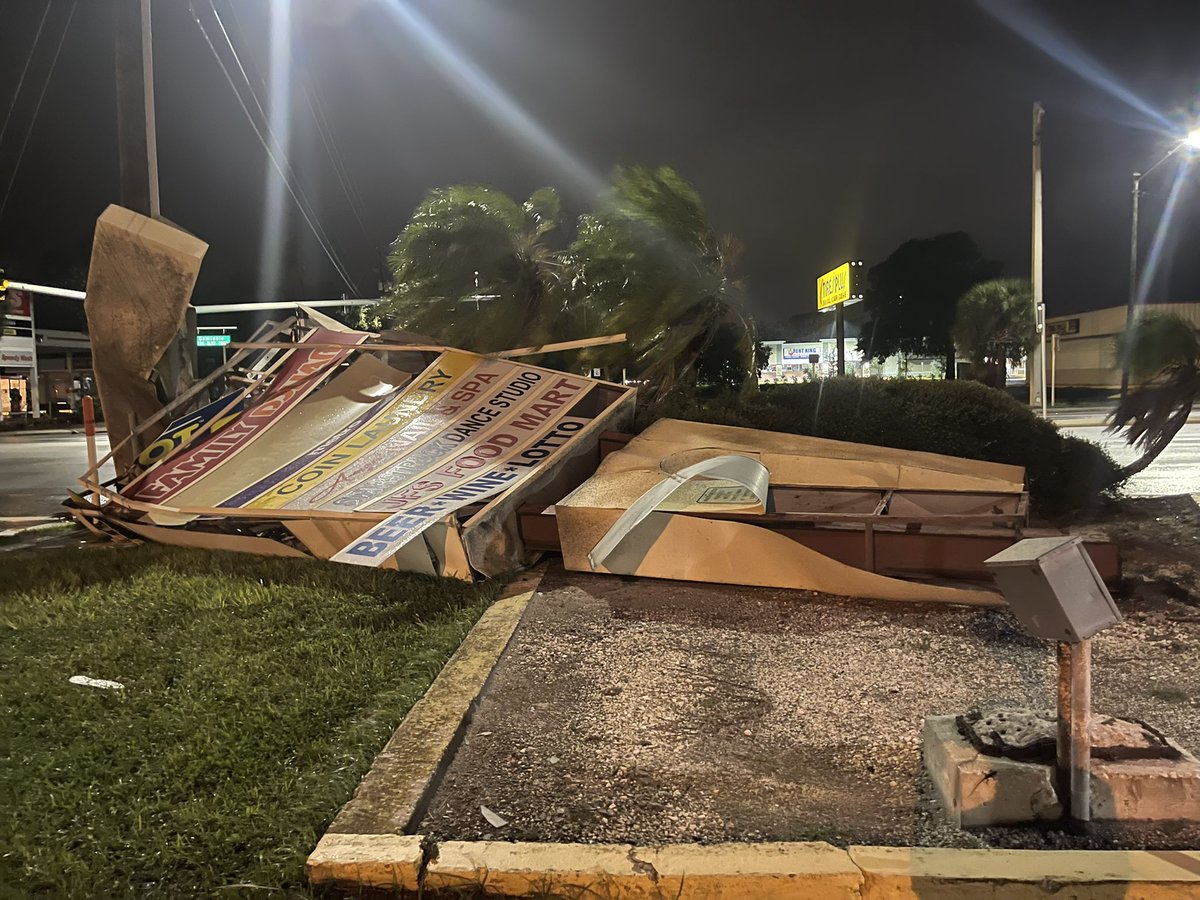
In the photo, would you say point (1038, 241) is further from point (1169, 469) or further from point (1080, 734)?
point (1080, 734)

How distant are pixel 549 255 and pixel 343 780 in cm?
1142

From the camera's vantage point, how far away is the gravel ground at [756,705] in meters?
2.91

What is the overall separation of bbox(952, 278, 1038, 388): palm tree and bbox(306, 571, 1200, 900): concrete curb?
1636 inches

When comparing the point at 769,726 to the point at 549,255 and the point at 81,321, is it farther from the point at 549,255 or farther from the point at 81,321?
the point at 81,321

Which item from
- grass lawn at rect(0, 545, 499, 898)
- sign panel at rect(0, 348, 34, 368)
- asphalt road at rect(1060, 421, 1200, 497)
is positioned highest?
sign panel at rect(0, 348, 34, 368)

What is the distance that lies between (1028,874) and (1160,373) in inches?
289

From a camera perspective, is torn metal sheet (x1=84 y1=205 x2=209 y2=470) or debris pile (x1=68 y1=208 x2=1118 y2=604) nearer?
debris pile (x1=68 y1=208 x2=1118 y2=604)

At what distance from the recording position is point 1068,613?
2.49 metres

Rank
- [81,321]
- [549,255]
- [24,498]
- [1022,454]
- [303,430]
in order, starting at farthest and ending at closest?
[81,321] < [549,255] < [24,498] < [1022,454] < [303,430]

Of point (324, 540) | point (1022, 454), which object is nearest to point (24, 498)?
point (324, 540)

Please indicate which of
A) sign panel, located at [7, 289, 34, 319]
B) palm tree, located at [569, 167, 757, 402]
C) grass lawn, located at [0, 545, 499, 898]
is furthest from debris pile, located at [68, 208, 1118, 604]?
sign panel, located at [7, 289, 34, 319]

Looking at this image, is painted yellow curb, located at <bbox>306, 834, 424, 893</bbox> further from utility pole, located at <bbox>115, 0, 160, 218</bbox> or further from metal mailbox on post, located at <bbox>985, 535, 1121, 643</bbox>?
utility pole, located at <bbox>115, 0, 160, 218</bbox>

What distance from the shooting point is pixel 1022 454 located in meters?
8.66

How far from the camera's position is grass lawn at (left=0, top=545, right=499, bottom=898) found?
2799mm
